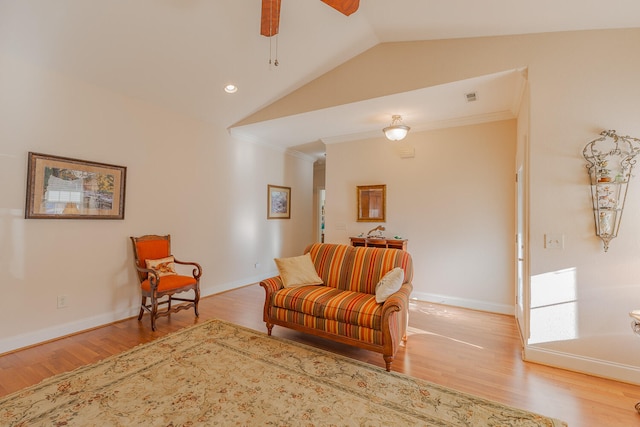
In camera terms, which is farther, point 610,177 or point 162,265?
point 162,265

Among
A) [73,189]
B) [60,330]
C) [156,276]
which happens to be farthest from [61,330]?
[73,189]

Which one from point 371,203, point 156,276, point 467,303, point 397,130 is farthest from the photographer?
point 371,203

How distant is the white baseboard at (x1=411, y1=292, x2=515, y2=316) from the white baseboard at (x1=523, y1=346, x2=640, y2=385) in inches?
52.3

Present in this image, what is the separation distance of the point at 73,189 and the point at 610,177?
16.8ft

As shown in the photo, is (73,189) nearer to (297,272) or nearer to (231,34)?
(231,34)

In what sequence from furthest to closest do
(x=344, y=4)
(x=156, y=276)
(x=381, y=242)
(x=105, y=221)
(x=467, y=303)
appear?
(x=381, y=242)
(x=467, y=303)
(x=105, y=221)
(x=156, y=276)
(x=344, y=4)

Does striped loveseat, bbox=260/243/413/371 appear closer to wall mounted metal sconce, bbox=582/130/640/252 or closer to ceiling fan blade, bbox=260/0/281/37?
wall mounted metal sconce, bbox=582/130/640/252

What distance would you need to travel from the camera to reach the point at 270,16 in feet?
6.75

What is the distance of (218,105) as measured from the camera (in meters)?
4.13

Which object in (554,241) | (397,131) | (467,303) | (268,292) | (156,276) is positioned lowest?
(467,303)

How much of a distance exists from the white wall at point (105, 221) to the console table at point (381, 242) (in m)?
2.08

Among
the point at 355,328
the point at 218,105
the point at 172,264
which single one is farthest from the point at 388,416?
the point at 218,105

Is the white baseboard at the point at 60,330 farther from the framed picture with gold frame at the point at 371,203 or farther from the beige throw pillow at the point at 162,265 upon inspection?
the framed picture with gold frame at the point at 371,203

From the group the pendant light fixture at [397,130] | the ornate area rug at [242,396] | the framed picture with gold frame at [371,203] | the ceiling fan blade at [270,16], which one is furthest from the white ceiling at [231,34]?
the ornate area rug at [242,396]
